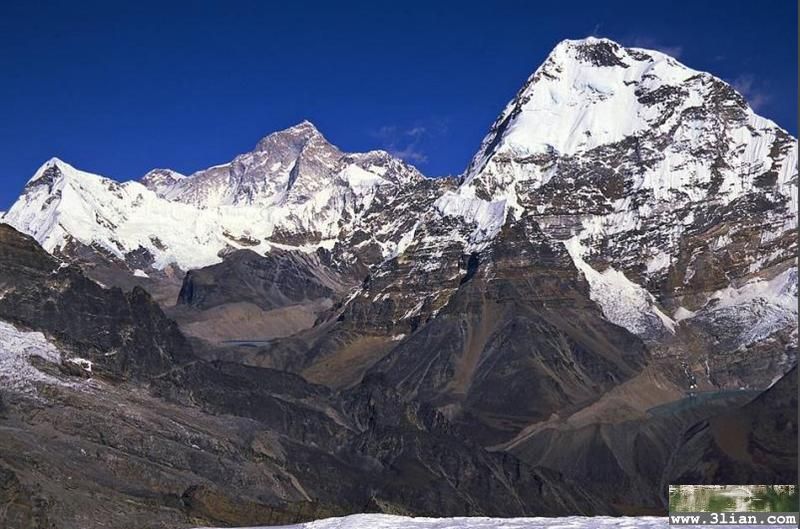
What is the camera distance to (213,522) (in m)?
98.1

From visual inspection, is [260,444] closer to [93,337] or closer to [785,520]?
[93,337]

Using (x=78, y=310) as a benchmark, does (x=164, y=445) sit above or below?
below

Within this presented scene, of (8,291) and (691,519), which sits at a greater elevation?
(8,291)

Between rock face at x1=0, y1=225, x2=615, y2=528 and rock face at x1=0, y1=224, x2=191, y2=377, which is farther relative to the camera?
rock face at x1=0, y1=224, x2=191, y2=377

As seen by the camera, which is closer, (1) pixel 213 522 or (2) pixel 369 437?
(1) pixel 213 522

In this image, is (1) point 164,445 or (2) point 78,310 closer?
(1) point 164,445

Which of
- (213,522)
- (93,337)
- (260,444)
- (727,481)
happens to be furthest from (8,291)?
(727,481)

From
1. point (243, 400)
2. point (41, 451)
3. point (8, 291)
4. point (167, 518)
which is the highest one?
point (8, 291)

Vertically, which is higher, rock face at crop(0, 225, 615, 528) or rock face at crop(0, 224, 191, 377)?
rock face at crop(0, 224, 191, 377)

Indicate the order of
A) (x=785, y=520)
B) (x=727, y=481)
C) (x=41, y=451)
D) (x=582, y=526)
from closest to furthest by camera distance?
(x=785, y=520) → (x=582, y=526) → (x=41, y=451) → (x=727, y=481)

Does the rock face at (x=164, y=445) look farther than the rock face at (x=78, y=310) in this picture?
No

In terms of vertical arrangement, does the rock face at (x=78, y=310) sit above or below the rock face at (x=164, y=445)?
above

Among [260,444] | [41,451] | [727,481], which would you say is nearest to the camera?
[41,451]

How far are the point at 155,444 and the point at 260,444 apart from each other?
24112 mm
